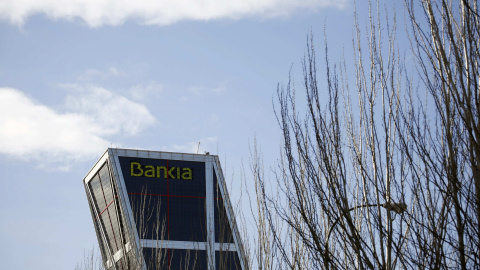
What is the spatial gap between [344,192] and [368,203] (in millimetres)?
707

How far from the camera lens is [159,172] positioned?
73562 mm

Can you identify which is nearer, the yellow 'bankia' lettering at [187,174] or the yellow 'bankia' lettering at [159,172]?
the yellow 'bankia' lettering at [159,172]

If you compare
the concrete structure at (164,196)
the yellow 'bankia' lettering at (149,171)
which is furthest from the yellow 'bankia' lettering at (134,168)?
the yellow 'bankia' lettering at (149,171)

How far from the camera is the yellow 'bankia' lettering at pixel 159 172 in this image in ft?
236

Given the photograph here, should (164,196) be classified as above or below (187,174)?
below

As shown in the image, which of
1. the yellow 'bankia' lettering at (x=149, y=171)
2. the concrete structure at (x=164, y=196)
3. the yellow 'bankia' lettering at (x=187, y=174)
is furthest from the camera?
the yellow 'bankia' lettering at (x=187, y=174)

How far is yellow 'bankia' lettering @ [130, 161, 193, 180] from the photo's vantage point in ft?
236

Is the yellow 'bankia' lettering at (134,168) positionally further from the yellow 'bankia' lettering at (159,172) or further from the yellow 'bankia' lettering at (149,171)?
the yellow 'bankia' lettering at (149,171)

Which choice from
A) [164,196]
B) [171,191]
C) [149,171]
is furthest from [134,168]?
[171,191]

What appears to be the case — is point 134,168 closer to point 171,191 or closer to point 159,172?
point 159,172

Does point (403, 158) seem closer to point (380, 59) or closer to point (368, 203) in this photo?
point (368, 203)

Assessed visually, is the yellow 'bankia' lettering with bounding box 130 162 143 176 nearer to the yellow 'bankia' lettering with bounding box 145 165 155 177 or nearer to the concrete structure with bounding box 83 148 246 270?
the concrete structure with bounding box 83 148 246 270

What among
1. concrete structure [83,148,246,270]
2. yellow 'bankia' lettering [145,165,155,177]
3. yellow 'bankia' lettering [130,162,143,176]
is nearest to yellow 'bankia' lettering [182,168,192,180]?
concrete structure [83,148,246,270]

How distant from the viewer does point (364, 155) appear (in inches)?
397
